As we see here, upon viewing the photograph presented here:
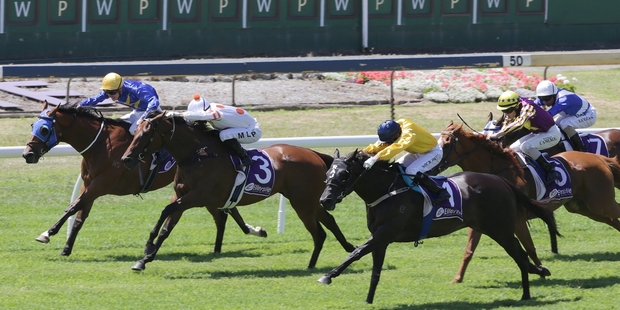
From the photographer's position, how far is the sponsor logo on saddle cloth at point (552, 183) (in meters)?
9.46

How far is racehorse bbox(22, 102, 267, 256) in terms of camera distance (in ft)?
33.0

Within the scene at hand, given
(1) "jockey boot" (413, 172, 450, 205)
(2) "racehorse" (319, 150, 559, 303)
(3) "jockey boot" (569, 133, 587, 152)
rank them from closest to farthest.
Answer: (2) "racehorse" (319, 150, 559, 303)
(1) "jockey boot" (413, 172, 450, 205)
(3) "jockey boot" (569, 133, 587, 152)

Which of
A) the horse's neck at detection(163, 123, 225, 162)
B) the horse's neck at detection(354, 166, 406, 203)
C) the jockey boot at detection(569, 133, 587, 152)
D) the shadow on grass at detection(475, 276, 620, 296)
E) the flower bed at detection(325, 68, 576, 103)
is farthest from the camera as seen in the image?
the flower bed at detection(325, 68, 576, 103)

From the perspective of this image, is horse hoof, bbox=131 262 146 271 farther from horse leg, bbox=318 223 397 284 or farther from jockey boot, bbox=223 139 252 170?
horse leg, bbox=318 223 397 284

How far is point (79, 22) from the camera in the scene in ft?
70.7

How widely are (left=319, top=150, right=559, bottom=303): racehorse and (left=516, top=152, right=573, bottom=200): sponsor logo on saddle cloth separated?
3.99ft

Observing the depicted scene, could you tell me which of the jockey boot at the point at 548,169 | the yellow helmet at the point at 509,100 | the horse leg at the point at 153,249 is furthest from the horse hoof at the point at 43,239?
the jockey boot at the point at 548,169

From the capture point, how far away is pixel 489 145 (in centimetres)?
962

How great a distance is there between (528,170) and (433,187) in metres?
2.00

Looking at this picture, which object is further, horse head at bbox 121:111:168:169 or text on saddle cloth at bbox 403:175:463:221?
horse head at bbox 121:111:168:169

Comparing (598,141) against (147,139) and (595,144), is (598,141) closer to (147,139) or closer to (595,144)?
(595,144)

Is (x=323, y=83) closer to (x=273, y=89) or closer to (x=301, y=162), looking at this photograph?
(x=273, y=89)

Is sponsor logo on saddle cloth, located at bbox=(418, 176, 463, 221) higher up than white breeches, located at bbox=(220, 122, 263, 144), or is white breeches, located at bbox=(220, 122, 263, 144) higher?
white breeches, located at bbox=(220, 122, 263, 144)

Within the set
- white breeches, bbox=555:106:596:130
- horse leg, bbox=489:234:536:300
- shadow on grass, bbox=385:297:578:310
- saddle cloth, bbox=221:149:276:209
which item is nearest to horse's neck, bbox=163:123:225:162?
saddle cloth, bbox=221:149:276:209
